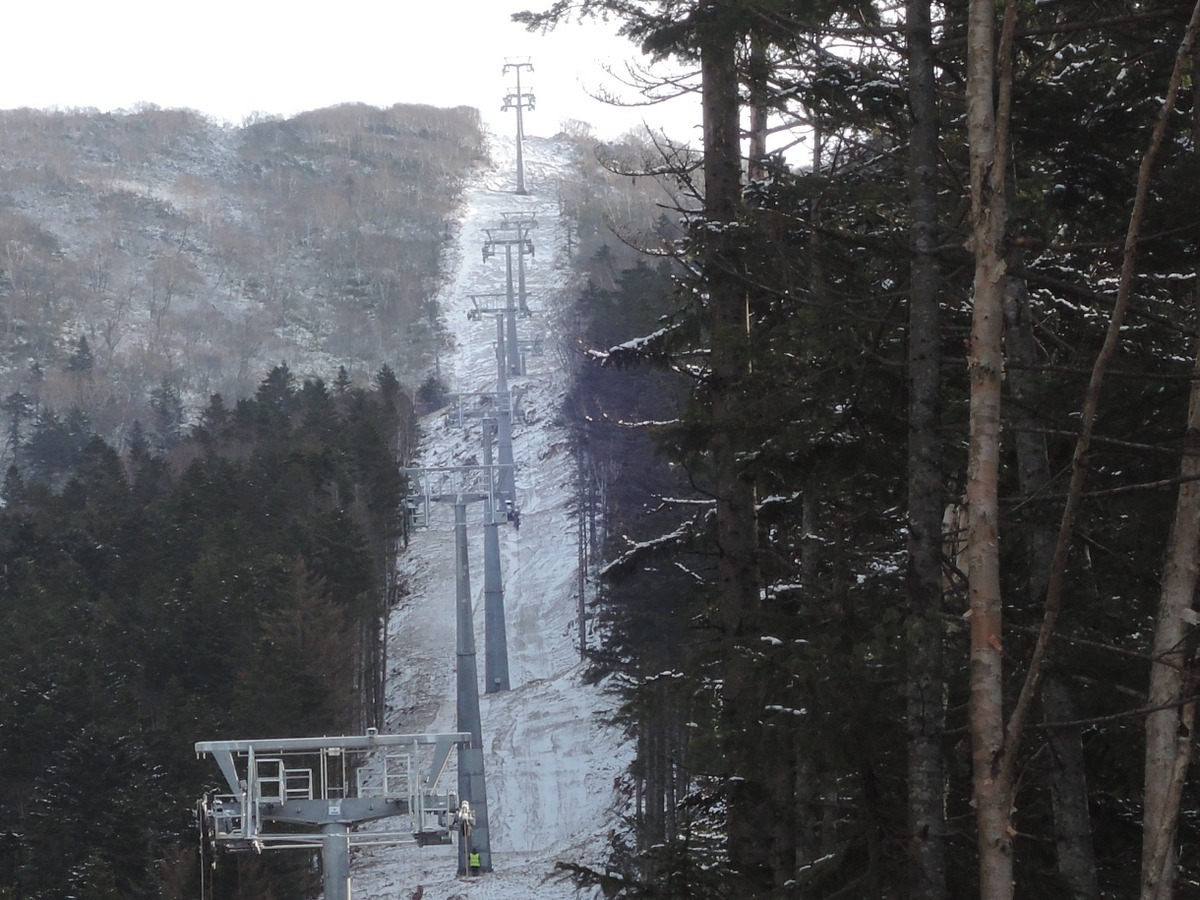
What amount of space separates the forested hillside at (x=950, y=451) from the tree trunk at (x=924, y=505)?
17mm

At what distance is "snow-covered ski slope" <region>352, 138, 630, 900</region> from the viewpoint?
110ft

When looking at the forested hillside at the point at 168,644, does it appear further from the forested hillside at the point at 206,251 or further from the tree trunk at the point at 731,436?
the forested hillside at the point at 206,251

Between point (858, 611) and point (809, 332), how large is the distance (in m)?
1.67

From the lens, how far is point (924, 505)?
22.4ft

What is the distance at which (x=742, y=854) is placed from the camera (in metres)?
10.7

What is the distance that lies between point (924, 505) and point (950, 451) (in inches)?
86.0

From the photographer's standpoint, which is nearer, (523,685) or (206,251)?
(523,685)

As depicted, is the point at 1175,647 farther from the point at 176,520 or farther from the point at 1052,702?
the point at 176,520

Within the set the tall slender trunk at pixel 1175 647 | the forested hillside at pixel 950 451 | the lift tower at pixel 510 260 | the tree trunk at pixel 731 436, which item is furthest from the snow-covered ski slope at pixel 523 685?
the tall slender trunk at pixel 1175 647

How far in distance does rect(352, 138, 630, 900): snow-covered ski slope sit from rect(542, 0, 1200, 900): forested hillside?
30.1 ft

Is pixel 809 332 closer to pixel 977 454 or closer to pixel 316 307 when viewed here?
pixel 977 454

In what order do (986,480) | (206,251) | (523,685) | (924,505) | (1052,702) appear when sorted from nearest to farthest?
(986,480) → (924,505) → (1052,702) → (523,685) → (206,251)

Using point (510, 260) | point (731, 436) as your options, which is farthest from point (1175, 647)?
point (510, 260)

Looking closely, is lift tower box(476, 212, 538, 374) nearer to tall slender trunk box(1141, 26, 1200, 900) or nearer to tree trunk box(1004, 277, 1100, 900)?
tree trunk box(1004, 277, 1100, 900)
